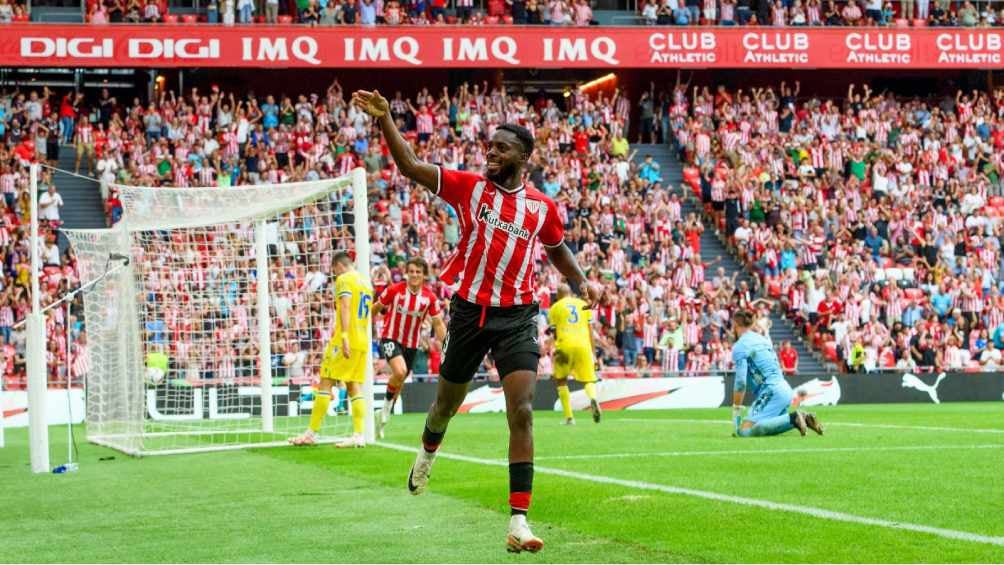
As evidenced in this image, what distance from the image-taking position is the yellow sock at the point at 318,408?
1725cm

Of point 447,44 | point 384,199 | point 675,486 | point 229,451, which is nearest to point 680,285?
point 384,199

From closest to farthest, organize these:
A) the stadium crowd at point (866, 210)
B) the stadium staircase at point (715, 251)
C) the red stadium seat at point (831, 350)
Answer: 1. the red stadium seat at point (831, 350)
2. the stadium staircase at point (715, 251)
3. the stadium crowd at point (866, 210)

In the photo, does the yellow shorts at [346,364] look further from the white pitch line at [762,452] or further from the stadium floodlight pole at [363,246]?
the white pitch line at [762,452]

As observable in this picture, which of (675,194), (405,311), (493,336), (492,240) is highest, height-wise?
(675,194)

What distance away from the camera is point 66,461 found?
16.2 meters

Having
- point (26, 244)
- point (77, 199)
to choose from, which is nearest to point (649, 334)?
point (26, 244)

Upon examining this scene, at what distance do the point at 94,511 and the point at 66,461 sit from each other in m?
5.84

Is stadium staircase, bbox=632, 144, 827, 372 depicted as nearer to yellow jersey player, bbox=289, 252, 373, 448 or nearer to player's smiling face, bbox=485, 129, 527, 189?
yellow jersey player, bbox=289, 252, 373, 448

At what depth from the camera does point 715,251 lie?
37.6m

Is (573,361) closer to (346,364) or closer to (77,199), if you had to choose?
(346,364)

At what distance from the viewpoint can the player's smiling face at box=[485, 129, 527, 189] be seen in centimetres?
864

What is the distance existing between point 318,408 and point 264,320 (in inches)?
101

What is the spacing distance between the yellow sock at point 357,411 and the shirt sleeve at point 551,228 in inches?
322

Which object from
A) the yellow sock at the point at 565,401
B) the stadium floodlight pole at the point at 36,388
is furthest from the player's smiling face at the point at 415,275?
the yellow sock at the point at 565,401
